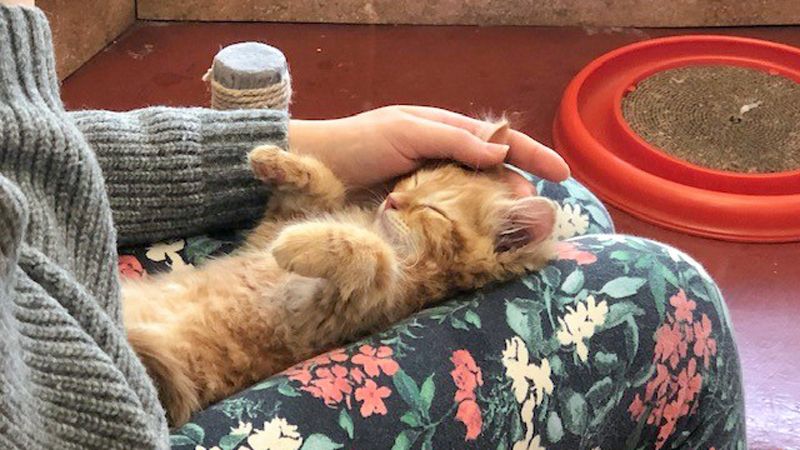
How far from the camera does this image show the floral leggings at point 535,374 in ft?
2.84

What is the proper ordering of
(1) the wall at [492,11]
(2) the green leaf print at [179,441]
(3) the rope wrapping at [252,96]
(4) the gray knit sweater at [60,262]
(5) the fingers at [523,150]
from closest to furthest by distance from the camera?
(4) the gray knit sweater at [60,262]
(2) the green leaf print at [179,441]
(5) the fingers at [523,150]
(3) the rope wrapping at [252,96]
(1) the wall at [492,11]

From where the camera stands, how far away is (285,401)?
2.83ft

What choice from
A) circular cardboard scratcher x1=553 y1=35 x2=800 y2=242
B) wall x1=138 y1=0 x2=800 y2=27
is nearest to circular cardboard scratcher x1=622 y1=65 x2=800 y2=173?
circular cardboard scratcher x1=553 y1=35 x2=800 y2=242

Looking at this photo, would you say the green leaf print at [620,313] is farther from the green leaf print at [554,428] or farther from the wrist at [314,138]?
the wrist at [314,138]

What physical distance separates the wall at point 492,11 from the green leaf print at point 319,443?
2.18 meters

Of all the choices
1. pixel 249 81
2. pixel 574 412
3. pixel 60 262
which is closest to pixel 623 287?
pixel 574 412

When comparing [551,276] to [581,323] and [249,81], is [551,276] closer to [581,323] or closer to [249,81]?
[581,323]

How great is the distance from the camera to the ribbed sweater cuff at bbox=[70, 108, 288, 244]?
1.09 m

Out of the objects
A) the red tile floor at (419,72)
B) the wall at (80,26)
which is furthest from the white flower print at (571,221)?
the wall at (80,26)

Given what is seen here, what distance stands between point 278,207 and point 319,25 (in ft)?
5.83

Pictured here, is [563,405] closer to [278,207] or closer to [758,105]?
[278,207]

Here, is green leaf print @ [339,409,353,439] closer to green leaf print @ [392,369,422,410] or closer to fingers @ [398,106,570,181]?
green leaf print @ [392,369,422,410]

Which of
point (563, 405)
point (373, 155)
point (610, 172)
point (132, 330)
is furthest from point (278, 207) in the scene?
point (610, 172)

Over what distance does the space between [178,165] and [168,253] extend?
0.11 m
